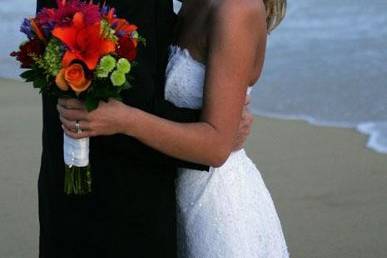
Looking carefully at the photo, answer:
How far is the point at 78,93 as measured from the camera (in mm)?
2375

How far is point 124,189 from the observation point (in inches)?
106

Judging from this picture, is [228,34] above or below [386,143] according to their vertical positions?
above

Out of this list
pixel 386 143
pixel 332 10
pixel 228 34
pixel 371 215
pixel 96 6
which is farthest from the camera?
pixel 332 10

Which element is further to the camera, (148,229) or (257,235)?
(257,235)

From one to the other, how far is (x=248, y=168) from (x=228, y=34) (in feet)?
1.82

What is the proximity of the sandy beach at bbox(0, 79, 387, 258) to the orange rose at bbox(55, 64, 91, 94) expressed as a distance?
359 centimetres

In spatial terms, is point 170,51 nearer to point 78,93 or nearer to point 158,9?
point 158,9

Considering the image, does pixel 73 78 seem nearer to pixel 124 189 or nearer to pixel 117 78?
pixel 117 78

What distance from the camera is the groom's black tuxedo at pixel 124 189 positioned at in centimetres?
262

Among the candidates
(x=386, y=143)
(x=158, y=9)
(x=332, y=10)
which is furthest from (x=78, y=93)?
(x=332, y=10)

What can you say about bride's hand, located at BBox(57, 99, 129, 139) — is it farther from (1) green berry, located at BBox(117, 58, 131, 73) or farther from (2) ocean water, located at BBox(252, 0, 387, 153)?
(2) ocean water, located at BBox(252, 0, 387, 153)

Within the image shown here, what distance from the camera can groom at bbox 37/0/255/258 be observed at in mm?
2617

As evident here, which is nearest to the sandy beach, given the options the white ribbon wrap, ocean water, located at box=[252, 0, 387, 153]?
ocean water, located at box=[252, 0, 387, 153]

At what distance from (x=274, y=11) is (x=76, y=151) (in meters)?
0.92
